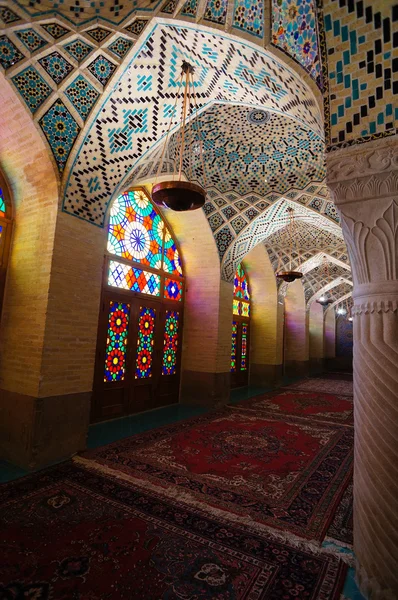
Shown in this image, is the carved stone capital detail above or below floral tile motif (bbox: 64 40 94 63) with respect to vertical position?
below

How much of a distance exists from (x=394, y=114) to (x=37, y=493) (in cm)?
395

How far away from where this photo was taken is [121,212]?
6.02 m

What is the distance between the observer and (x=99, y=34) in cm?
343

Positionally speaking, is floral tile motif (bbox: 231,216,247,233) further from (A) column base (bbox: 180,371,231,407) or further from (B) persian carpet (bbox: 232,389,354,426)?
(B) persian carpet (bbox: 232,389,354,426)

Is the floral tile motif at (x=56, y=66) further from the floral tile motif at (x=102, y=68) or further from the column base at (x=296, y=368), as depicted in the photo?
the column base at (x=296, y=368)

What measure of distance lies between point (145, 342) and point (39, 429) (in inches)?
114

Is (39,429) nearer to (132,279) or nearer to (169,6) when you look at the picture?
(132,279)

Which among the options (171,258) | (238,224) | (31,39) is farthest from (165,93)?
(171,258)

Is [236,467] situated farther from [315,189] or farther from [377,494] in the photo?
[315,189]

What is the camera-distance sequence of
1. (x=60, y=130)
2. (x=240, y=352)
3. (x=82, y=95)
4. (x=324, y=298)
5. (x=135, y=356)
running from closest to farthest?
(x=82, y=95)
(x=60, y=130)
(x=135, y=356)
(x=240, y=352)
(x=324, y=298)

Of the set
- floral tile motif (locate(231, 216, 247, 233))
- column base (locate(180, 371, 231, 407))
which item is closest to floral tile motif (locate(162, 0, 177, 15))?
floral tile motif (locate(231, 216, 247, 233))

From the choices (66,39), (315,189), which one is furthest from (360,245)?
(315,189)

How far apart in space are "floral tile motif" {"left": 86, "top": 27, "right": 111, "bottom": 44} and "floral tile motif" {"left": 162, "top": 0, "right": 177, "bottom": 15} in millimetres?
613

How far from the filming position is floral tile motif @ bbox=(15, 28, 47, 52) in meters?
3.26
